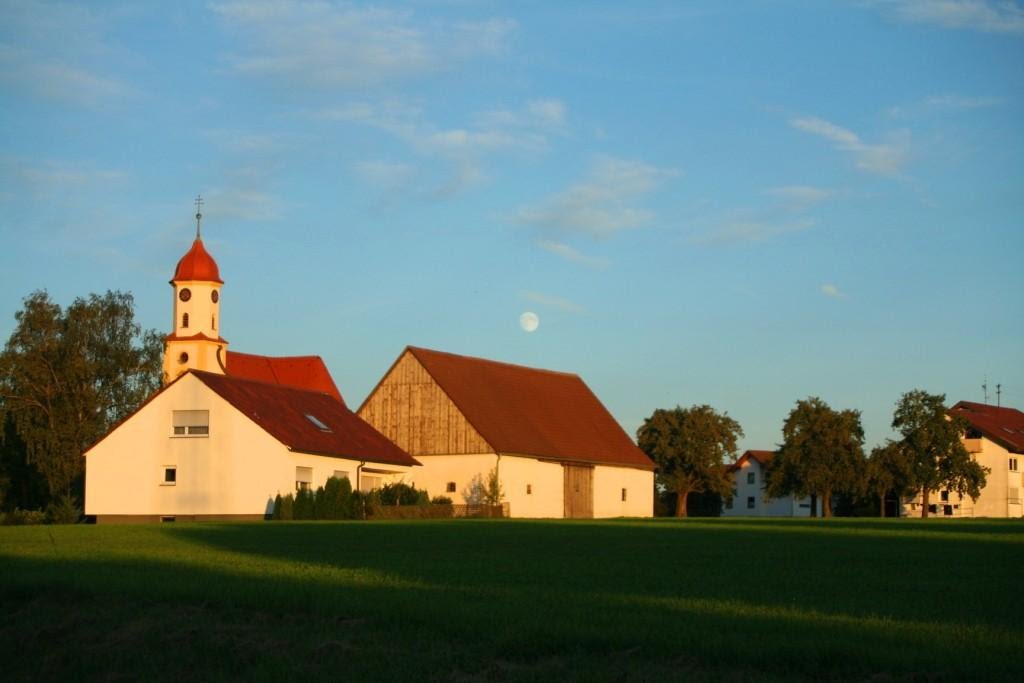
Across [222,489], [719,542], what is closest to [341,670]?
[719,542]

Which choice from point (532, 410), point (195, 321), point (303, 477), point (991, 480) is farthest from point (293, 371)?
point (991, 480)

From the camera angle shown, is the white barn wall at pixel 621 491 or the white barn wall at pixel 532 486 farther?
the white barn wall at pixel 621 491

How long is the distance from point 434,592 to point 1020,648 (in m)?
6.97

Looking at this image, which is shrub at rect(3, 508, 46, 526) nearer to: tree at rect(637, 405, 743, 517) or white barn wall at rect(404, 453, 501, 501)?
white barn wall at rect(404, 453, 501, 501)

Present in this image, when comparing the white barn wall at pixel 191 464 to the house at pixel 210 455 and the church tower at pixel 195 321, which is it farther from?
the church tower at pixel 195 321

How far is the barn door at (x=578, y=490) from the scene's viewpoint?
68.4m

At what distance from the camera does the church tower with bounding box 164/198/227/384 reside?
7694cm

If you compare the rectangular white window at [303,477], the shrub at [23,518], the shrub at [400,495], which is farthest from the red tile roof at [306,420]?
the shrub at [23,518]

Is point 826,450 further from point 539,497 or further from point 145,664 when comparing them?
point 145,664

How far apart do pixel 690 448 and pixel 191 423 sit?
4780cm

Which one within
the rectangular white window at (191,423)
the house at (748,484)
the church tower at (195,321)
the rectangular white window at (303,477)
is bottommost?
the house at (748,484)

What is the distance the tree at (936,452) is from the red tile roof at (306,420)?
4022 centimetres

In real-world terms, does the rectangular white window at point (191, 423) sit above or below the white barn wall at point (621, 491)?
above

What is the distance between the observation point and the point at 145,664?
1323cm
